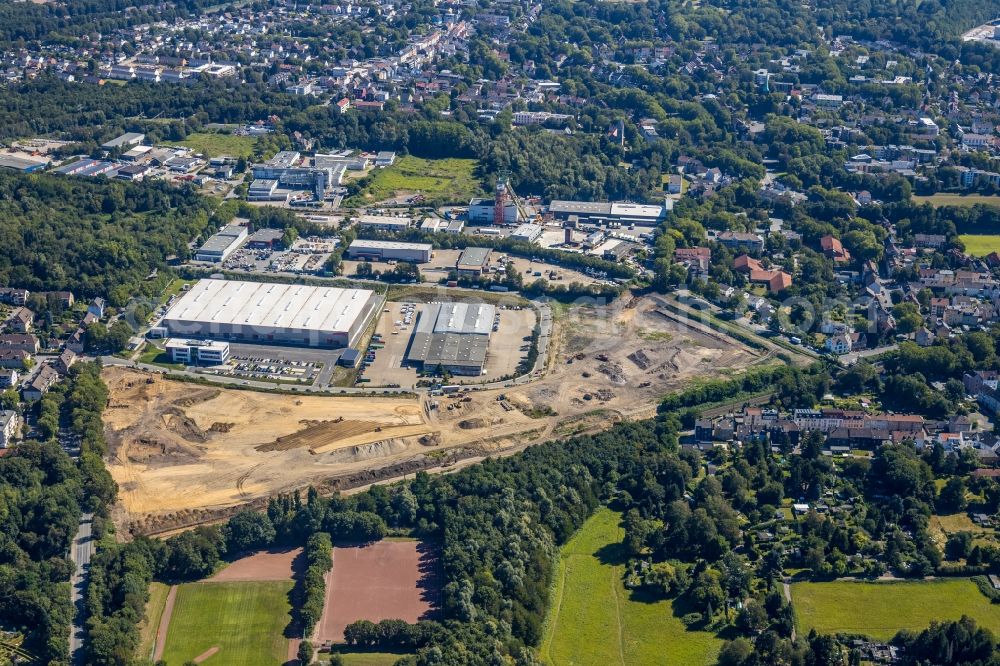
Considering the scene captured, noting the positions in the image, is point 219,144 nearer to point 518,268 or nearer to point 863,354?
point 518,268

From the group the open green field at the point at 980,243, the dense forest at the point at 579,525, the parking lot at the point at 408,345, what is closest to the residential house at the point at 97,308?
the parking lot at the point at 408,345

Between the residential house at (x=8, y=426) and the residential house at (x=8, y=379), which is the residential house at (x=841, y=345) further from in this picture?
the residential house at (x=8, y=379)

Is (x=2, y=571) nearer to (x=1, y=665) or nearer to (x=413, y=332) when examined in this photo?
(x=1, y=665)

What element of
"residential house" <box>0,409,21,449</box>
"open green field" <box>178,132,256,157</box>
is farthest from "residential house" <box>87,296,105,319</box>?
"open green field" <box>178,132,256,157</box>

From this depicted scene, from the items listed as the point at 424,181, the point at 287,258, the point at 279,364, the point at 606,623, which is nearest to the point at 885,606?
the point at 606,623

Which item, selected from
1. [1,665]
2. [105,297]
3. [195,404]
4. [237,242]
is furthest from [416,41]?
[1,665]

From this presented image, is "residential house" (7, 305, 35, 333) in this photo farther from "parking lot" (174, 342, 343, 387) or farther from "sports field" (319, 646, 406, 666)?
"sports field" (319, 646, 406, 666)
